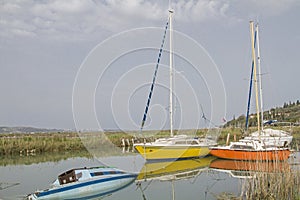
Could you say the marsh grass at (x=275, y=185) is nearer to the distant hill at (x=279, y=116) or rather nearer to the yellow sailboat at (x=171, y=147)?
the yellow sailboat at (x=171, y=147)

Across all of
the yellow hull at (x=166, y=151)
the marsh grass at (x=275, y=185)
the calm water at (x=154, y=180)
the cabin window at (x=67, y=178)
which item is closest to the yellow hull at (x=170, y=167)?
the calm water at (x=154, y=180)

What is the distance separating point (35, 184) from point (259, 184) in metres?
10.5

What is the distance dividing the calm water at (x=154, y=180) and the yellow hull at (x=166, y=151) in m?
0.52

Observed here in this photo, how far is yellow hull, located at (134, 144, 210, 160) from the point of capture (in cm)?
2150

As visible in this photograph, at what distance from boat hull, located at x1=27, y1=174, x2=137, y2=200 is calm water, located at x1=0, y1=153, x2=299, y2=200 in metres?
0.38

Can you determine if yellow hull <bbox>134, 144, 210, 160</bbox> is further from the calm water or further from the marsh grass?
the marsh grass

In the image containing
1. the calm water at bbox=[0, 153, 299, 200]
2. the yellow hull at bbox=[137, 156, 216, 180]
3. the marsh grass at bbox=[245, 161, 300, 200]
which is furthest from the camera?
the yellow hull at bbox=[137, 156, 216, 180]

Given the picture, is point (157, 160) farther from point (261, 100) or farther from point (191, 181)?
point (261, 100)

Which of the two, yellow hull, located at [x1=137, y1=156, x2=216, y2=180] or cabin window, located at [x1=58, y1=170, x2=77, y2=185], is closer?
cabin window, located at [x1=58, y1=170, x2=77, y2=185]

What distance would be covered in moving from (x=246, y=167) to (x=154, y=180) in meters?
4.46

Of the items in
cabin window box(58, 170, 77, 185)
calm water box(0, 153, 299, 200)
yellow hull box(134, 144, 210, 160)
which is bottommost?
calm water box(0, 153, 299, 200)

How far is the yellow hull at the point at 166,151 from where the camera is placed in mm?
21500

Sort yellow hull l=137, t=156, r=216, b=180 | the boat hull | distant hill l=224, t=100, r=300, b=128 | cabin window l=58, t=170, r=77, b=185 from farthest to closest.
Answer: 1. distant hill l=224, t=100, r=300, b=128
2. yellow hull l=137, t=156, r=216, b=180
3. cabin window l=58, t=170, r=77, b=185
4. the boat hull

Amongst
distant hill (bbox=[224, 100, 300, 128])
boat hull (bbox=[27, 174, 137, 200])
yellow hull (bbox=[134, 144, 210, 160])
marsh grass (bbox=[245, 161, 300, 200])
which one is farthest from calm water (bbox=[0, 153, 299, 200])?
distant hill (bbox=[224, 100, 300, 128])
